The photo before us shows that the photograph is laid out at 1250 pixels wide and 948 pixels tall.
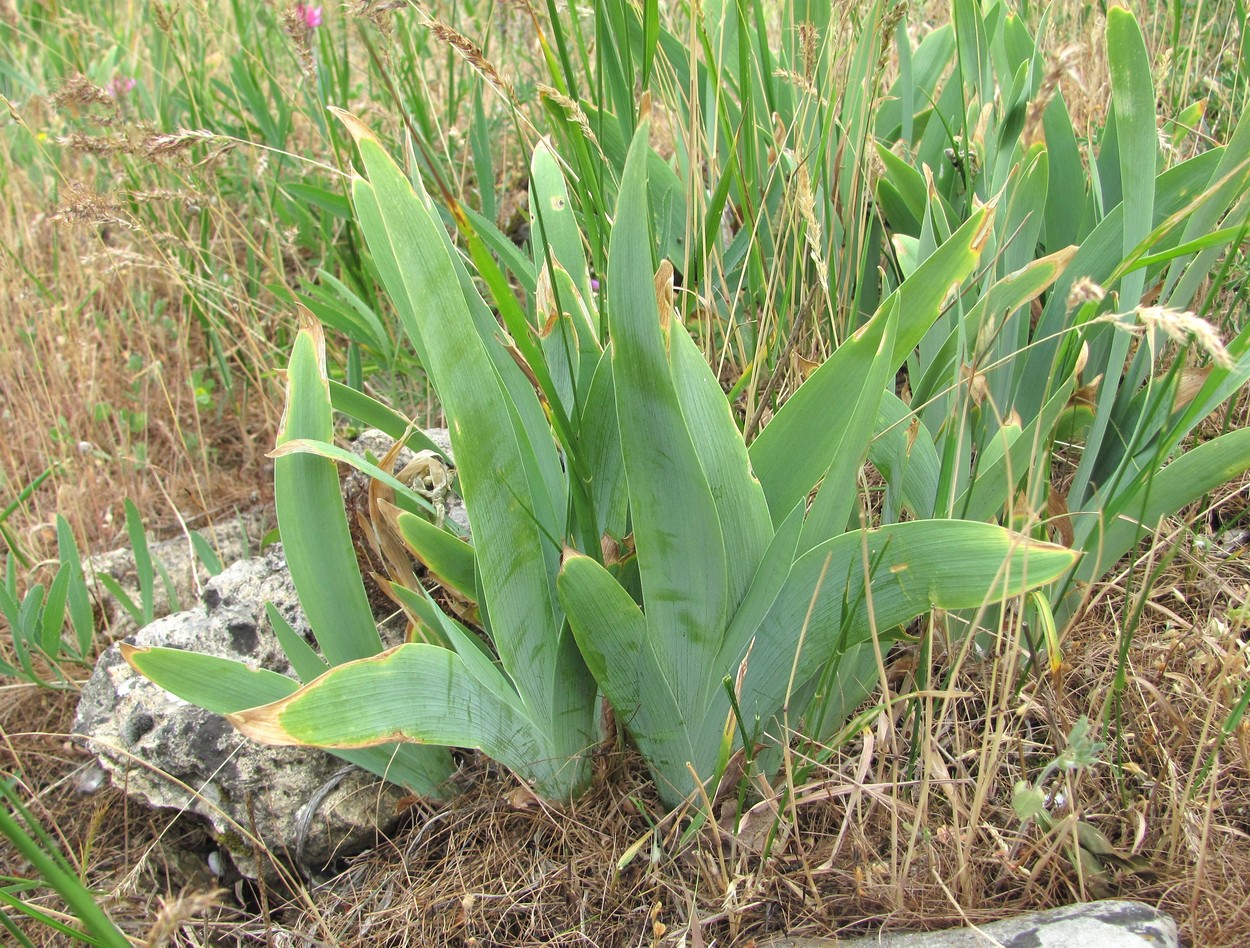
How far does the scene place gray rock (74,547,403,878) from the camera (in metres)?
1.25

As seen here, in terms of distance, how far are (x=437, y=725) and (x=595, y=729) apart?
0.26 metres

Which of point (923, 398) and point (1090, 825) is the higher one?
point (923, 398)

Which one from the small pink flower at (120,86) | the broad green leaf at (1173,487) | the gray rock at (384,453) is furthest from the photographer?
the small pink flower at (120,86)

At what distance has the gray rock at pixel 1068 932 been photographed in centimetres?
89

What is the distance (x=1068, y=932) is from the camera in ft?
2.98

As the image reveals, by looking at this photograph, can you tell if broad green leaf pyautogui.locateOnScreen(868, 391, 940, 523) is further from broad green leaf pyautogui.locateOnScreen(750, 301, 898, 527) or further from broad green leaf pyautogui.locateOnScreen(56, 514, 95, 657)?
broad green leaf pyautogui.locateOnScreen(56, 514, 95, 657)

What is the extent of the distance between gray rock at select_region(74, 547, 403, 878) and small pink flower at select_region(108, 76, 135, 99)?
1.89 meters

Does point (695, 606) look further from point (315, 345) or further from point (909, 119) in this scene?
point (909, 119)

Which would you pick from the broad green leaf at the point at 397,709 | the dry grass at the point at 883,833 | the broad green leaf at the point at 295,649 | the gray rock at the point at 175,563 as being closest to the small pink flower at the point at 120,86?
the dry grass at the point at 883,833

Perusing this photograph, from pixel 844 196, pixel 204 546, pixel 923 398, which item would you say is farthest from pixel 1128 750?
pixel 204 546

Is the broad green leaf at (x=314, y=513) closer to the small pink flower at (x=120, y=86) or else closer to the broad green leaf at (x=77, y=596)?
the broad green leaf at (x=77, y=596)

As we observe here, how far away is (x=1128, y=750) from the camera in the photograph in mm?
1094

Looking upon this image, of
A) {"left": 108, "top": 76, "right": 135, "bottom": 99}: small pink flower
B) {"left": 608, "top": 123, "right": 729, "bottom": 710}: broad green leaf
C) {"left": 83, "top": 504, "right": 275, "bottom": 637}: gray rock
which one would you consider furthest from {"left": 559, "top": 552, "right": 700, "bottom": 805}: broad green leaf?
{"left": 108, "top": 76, "right": 135, "bottom": 99}: small pink flower

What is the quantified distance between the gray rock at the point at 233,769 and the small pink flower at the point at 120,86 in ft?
6.21
